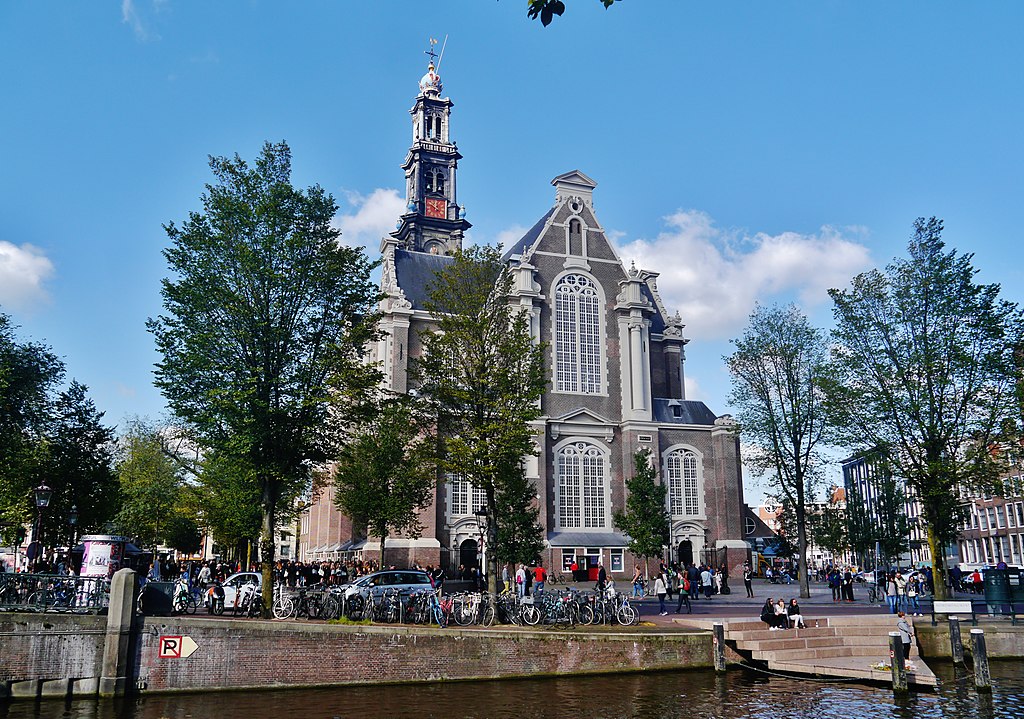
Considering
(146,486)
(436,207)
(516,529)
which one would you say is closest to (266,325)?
(516,529)

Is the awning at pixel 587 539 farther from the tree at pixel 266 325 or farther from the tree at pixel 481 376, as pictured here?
the tree at pixel 266 325

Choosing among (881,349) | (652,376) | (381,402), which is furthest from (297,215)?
(652,376)

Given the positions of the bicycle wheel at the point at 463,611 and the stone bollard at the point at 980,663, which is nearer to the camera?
the stone bollard at the point at 980,663

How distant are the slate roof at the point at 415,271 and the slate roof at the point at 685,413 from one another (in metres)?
19.2

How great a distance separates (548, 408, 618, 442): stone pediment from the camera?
56562mm

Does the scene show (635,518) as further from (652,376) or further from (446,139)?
(446,139)

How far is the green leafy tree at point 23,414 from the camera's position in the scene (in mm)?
36906

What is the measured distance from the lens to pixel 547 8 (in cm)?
708

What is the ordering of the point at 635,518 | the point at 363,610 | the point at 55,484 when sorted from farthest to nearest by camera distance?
the point at 635,518
the point at 55,484
the point at 363,610

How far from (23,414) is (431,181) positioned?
206 feet

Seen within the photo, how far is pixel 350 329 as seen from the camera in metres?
29.9

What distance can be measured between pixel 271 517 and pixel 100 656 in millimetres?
7588

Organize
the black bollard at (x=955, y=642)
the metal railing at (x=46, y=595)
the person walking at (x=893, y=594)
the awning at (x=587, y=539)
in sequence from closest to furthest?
the metal railing at (x=46, y=595), the black bollard at (x=955, y=642), the person walking at (x=893, y=594), the awning at (x=587, y=539)

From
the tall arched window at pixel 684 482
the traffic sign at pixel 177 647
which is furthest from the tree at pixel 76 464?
the tall arched window at pixel 684 482
